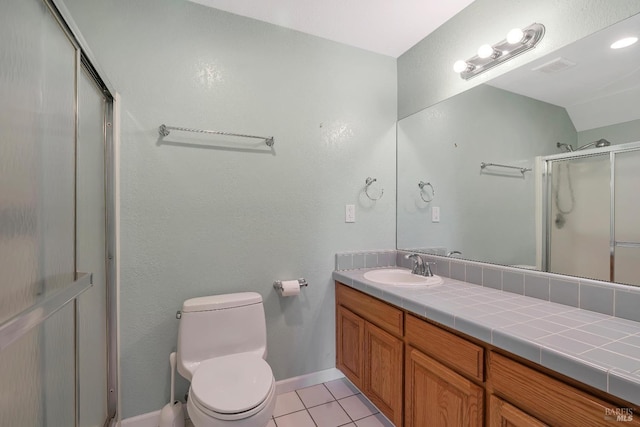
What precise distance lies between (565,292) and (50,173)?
6.79 ft

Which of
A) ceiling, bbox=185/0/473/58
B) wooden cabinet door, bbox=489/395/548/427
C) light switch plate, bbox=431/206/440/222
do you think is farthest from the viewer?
light switch plate, bbox=431/206/440/222

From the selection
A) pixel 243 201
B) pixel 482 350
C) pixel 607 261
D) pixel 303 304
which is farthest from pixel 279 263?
pixel 607 261

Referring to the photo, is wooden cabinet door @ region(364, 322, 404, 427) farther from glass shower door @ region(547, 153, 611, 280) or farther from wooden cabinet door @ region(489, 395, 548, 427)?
glass shower door @ region(547, 153, 611, 280)

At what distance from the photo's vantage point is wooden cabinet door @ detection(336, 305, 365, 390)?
1.79 meters

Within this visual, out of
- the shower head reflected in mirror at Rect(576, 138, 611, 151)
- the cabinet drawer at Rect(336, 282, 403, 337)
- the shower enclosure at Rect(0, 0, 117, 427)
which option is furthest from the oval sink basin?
the shower enclosure at Rect(0, 0, 117, 427)

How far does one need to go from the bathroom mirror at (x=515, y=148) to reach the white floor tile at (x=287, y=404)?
133cm

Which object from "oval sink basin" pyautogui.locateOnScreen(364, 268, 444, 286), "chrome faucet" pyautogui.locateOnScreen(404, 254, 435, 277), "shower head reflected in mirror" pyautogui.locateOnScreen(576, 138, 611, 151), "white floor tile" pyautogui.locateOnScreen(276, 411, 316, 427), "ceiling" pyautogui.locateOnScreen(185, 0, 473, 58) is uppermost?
"ceiling" pyautogui.locateOnScreen(185, 0, 473, 58)

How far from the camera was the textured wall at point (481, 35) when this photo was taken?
1.24 meters

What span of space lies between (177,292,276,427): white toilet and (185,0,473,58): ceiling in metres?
1.76

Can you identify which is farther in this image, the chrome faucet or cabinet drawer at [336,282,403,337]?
the chrome faucet

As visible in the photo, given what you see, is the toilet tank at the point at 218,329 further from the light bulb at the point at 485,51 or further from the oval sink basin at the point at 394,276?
the light bulb at the point at 485,51

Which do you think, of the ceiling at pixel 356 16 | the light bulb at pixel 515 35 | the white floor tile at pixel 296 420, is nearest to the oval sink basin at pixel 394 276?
the white floor tile at pixel 296 420

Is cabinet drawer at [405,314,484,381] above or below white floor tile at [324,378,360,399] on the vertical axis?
above

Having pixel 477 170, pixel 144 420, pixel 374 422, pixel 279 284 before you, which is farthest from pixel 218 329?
pixel 477 170
